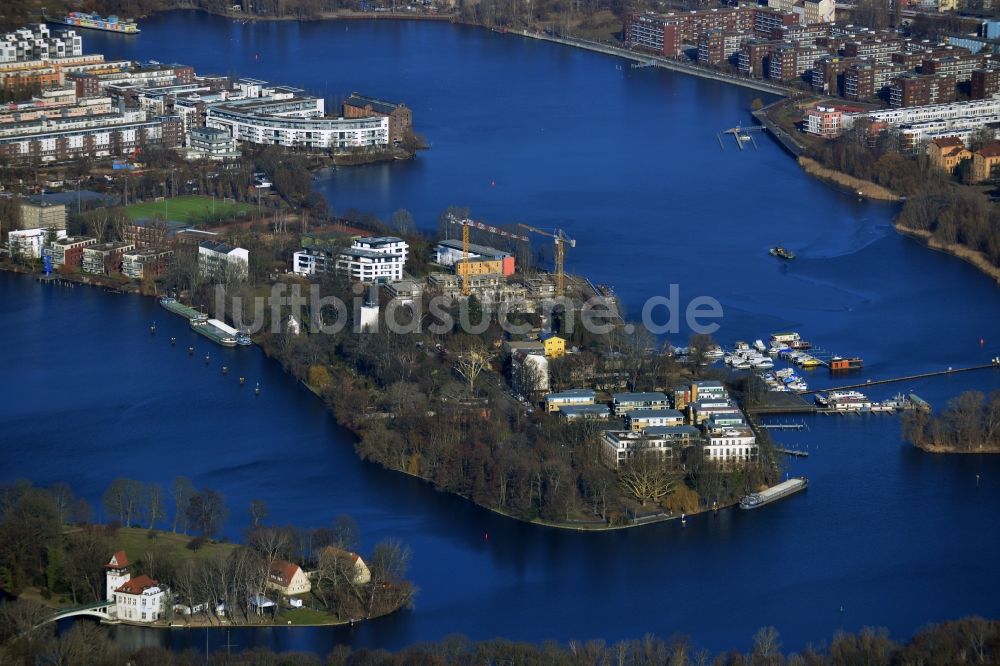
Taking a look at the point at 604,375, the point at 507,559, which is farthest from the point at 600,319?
the point at 507,559

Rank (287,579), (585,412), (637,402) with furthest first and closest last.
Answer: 1. (637,402)
2. (585,412)
3. (287,579)

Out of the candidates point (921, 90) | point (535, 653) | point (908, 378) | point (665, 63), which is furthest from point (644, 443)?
point (665, 63)

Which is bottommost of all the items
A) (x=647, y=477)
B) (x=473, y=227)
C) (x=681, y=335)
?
(x=647, y=477)

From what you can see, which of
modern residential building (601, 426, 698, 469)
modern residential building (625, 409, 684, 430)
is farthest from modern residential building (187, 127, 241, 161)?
modern residential building (601, 426, 698, 469)

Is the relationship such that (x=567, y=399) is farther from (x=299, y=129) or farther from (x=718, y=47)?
(x=718, y=47)

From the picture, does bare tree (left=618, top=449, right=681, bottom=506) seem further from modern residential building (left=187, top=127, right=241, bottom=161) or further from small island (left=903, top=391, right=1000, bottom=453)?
modern residential building (left=187, top=127, right=241, bottom=161)

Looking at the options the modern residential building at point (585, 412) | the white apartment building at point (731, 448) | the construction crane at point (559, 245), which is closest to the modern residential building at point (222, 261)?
the construction crane at point (559, 245)
